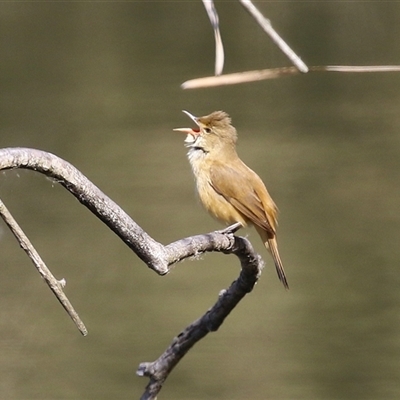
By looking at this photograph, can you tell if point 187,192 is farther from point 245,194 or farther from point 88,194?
point 88,194

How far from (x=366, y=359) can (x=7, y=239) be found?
204 centimetres

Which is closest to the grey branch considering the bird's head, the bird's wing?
the bird's wing

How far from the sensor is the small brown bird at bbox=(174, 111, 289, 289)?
3199mm

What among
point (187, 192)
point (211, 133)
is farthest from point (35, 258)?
point (187, 192)

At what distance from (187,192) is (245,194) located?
173cm

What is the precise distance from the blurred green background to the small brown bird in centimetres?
126

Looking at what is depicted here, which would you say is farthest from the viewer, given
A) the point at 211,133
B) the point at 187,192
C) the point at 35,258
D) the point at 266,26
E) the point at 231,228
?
the point at 187,192

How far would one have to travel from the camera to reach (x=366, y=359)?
15.4ft

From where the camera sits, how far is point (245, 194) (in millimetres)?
3215

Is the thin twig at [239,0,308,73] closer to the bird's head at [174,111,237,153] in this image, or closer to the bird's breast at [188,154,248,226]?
the bird's breast at [188,154,248,226]

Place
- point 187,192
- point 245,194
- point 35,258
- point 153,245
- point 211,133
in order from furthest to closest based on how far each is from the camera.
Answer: point 187,192 < point 211,133 < point 245,194 < point 153,245 < point 35,258

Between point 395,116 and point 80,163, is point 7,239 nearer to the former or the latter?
point 80,163

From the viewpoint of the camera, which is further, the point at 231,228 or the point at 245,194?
the point at 245,194

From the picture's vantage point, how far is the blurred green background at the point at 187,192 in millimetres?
4664
